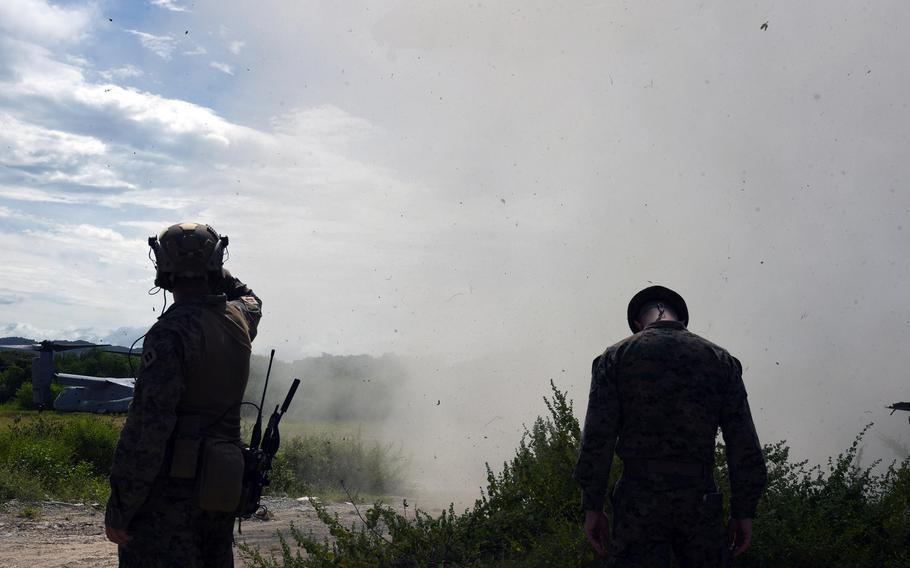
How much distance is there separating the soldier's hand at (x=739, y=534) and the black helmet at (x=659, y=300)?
2.88 ft

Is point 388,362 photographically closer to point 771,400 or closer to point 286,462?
point 286,462

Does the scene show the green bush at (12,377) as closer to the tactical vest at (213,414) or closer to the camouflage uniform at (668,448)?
the tactical vest at (213,414)

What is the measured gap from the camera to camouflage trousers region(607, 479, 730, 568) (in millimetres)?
3342

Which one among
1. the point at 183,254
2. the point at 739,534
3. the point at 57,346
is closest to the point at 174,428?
the point at 183,254

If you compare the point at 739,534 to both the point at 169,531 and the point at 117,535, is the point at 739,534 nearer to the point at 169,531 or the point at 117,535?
the point at 169,531

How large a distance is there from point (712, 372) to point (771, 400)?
1522 centimetres

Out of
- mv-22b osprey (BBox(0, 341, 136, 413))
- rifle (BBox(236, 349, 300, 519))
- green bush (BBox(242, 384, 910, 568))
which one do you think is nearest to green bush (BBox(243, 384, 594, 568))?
green bush (BBox(242, 384, 910, 568))

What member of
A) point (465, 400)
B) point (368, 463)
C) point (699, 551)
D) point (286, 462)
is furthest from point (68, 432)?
point (699, 551)

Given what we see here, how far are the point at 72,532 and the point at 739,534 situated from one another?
810 centimetres

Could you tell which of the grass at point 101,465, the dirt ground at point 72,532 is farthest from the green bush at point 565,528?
the grass at point 101,465

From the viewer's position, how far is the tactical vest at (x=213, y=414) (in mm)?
3289

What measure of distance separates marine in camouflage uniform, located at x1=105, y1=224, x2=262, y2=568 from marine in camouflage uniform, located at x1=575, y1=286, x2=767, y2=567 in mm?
1528

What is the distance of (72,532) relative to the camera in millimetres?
9203

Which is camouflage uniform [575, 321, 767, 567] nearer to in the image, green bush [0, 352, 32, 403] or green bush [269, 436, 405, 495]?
green bush [269, 436, 405, 495]
